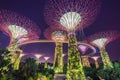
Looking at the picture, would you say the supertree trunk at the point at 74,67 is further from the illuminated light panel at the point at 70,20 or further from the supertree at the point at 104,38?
the supertree at the point at 104,38

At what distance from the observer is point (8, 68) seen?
17.9 meters

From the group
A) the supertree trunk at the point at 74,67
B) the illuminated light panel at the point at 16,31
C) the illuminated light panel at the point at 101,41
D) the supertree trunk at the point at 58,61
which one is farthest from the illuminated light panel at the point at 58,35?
the supertree trunk at the point at 74,67

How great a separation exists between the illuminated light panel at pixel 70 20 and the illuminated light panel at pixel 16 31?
30.4 feet

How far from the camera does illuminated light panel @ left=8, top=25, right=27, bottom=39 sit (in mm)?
31094

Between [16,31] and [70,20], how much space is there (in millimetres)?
11688

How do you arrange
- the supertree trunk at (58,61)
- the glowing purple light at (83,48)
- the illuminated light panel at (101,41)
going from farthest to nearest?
the glowing purple light at (83,48) < the illuminated light panel at (101,41) < the supertree trunk at (58,61)

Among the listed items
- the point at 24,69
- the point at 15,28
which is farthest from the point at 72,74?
the point at 15,28

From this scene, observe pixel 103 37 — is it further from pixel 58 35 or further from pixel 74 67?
pixel 74 67

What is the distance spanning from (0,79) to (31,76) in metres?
6.17

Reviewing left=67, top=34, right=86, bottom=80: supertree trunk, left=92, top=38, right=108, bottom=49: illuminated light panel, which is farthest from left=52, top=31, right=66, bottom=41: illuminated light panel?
left=67, top=34, right=86, bottom=80: supertree trunk

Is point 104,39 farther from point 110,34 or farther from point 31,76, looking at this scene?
point 31,76

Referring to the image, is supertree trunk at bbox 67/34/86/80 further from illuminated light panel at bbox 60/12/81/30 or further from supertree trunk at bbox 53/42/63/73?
supertree trunk at bbox 53/42/63/73

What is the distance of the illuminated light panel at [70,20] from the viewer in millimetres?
25594

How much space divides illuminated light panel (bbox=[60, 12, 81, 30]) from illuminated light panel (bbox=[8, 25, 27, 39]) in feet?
30.4
